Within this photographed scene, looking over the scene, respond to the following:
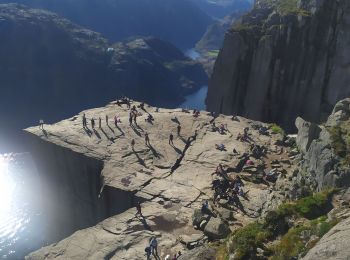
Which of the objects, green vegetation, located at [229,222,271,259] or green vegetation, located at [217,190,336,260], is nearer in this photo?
green vegetation, located at [217,190,336,260]

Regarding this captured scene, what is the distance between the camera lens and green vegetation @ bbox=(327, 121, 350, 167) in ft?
96.0

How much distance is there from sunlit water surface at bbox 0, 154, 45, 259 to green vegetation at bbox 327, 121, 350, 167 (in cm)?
5348

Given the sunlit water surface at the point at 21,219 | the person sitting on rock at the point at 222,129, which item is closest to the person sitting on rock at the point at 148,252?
the person sitting on rock at the point at 222,129

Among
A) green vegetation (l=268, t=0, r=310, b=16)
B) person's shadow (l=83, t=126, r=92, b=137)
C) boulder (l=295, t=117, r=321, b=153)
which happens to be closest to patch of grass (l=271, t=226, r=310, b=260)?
boulder (l=295, t=117, r=321, b=153)

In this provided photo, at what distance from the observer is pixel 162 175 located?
52.1 m

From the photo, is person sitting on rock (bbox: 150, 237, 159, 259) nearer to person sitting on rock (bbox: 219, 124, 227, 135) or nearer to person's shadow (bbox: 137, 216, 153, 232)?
person's shadow (bbox: 137, 216, 153, 232)

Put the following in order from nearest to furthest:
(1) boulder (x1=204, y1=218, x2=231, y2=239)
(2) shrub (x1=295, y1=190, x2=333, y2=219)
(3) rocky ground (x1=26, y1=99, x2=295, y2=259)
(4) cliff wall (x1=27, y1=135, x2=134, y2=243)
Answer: (2) shrub (x1=295, y1=190, x2=333, y2=219)
(1) boulder (x1=204, y1=218, x2=231, y2=239)
(3) rocky ground (x1=26, y1=99, x2=295, y2=259)
(4) cliff wall (x1=27, y1=135, x2=134, y2=243)

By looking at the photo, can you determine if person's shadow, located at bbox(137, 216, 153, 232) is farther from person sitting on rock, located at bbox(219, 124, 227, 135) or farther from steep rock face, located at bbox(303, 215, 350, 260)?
person sitting on rock, located at bbox(219, 124, 227, 135)

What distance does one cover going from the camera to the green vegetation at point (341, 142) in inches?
1152

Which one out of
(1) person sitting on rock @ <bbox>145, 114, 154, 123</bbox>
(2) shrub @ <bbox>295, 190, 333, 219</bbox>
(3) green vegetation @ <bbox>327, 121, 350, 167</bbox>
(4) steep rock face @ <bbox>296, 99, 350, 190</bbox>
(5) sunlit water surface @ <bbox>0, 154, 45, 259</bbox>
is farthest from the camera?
(5) sunlit water surface @ <bbox>0, 154, 45, 259</bbox>

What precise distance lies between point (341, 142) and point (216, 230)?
11884mm

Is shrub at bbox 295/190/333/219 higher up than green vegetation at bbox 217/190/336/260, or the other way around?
shrub at bbox 295/190/333/219

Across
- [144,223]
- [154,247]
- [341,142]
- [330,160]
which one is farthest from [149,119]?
[330,160]

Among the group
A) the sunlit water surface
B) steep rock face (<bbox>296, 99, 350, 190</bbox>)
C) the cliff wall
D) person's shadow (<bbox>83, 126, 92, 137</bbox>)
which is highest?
steep rock face (<bbox>296, 99, 350, 190</bbox>)
